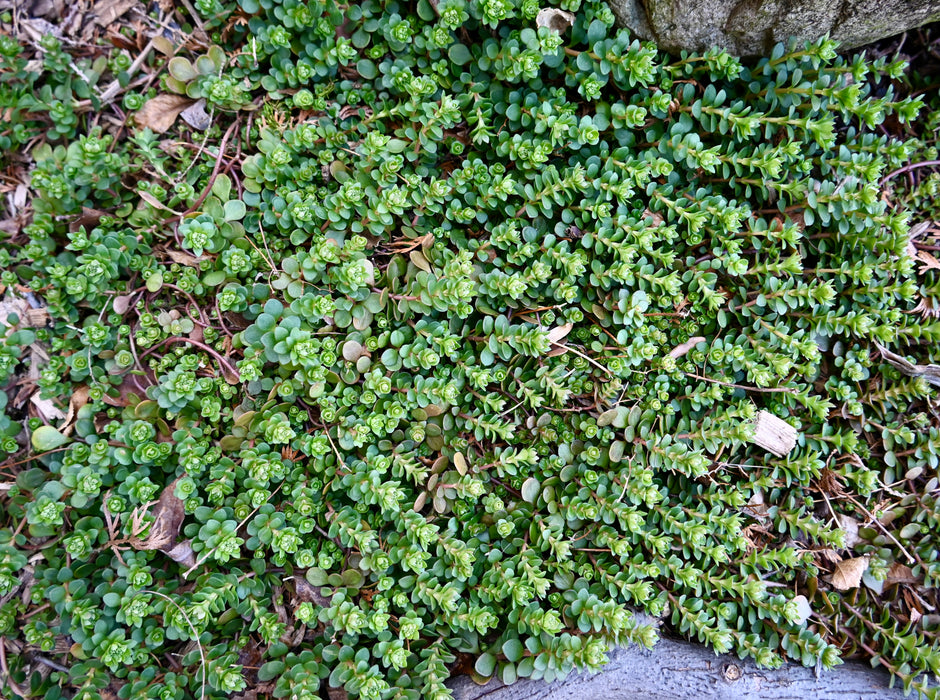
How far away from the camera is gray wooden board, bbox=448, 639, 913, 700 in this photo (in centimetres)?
373

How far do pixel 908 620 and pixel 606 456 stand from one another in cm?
222

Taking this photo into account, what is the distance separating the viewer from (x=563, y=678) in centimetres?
362

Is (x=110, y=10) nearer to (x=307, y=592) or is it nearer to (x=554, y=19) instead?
(x=554, y=19)

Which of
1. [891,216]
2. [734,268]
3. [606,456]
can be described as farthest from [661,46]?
[606,456]

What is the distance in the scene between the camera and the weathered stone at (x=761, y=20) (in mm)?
3654

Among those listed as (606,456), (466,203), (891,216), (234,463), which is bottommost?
(234,463)

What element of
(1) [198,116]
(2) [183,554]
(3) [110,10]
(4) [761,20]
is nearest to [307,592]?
(2) [183,554]

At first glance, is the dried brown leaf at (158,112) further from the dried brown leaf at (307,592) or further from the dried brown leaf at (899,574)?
the dried brown leaf at (899,574)

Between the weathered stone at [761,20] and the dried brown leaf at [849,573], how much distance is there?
318 centimetres

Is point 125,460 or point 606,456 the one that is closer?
point 125,460

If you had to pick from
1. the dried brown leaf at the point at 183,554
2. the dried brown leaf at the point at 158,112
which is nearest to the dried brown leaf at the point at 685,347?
the dried brown leaf at the point at 183,554

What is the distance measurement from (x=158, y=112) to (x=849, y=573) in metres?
5.33

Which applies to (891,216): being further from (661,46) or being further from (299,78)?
(299,78)

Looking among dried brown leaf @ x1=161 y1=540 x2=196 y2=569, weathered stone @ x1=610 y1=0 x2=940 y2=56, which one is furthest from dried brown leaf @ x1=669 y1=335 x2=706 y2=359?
dried brown leaf @ x1=161 y1=540 x2=196 y2=569
